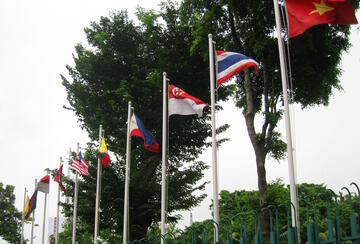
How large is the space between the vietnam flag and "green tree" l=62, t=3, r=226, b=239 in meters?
14.5

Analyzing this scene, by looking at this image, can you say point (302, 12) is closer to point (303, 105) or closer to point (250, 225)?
point (303, 105)

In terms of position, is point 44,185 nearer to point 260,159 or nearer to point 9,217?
point 260,159

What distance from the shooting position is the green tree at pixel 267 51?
703 inches

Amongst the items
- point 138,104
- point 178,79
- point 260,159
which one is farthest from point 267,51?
point 138,104

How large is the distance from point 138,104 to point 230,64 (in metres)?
13.8

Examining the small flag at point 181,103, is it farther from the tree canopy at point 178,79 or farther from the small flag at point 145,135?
the tree canopy at point 178,79

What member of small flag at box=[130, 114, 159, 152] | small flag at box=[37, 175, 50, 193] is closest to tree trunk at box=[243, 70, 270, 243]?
small flag at box=[130, 114, 159, 152]

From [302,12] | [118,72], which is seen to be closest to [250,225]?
[118,72]

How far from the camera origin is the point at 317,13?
8.40 m

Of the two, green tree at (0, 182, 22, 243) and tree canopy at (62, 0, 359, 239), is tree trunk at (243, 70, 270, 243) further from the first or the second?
green tree at (0, 182, 22, 243)

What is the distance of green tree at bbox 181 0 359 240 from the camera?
58.5ft

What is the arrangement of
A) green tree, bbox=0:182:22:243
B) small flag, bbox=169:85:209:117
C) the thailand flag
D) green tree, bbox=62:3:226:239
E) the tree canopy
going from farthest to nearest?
1. green tree, bbox=0:182:22:243
2. green tree, bbox=62:3:226:239
3. the tree canopy
4. small flag, bbox=169:85:209:117
5. the thailand flag

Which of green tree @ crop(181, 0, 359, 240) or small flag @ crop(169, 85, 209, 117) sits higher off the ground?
green tree @ crop(181, 0, 359, 240)

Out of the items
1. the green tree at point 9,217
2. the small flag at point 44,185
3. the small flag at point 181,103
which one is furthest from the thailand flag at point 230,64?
the green tree at point 9,217
